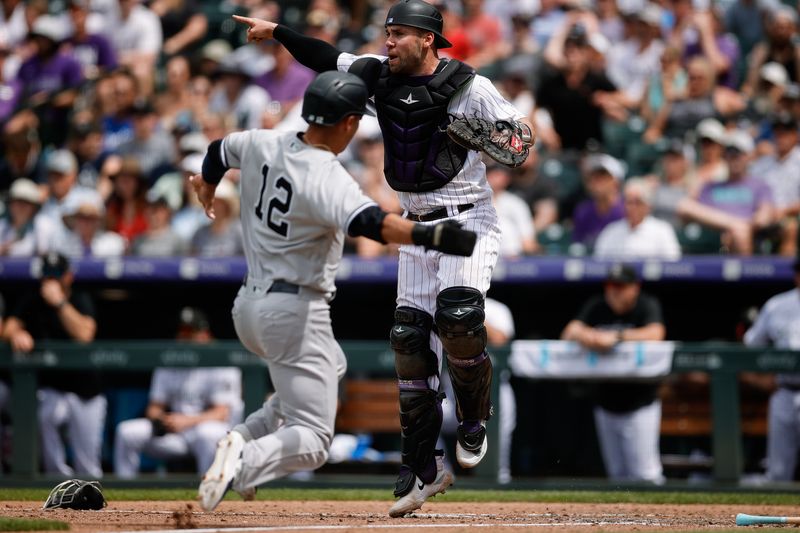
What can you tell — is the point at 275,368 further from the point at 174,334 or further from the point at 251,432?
the point at 174,334

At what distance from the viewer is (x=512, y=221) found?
887 cm

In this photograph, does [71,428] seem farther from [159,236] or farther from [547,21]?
[547,21]

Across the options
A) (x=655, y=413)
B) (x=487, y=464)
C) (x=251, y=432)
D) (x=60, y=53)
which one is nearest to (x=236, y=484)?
(x=251, y=432)

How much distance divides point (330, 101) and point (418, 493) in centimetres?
183

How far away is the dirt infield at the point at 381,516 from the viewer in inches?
192

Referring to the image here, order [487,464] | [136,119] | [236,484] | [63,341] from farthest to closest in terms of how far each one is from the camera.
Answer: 1. [136,119]
2. [63,341]
3. [487,464]
4. [236,484]

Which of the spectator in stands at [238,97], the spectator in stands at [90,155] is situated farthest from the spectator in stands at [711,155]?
the spectator in stands at [90,155]

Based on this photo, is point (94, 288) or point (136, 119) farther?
point (136, 119)

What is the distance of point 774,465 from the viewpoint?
8047 mm

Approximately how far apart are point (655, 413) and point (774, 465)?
2.72 feet

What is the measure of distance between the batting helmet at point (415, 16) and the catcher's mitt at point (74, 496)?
2469 millimetres

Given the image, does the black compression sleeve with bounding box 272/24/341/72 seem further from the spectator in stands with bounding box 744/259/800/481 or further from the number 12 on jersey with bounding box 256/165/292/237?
the spectator in stands with bounding box 744/259/800/481

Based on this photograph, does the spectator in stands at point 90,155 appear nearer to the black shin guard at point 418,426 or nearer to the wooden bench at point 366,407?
the wooden bench at point 366,407

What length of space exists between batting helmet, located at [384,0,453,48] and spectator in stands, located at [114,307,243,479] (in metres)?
3.77
